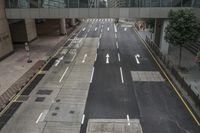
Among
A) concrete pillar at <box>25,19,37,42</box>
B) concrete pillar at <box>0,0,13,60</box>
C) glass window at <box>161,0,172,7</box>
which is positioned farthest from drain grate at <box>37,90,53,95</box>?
concrete pillar at <box>25,19,37,42</box>

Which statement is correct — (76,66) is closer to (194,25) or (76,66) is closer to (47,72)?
(47,72)

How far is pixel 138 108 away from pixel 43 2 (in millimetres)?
23894

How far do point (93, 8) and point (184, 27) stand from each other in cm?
1386

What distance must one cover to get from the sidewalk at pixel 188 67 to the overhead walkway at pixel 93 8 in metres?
7.17

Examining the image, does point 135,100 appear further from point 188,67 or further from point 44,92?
point 188,67

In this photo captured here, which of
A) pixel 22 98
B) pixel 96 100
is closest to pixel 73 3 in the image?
pixel 22 98

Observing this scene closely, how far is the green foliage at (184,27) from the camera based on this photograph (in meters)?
29.0

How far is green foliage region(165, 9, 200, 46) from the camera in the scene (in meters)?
Result: 29.0

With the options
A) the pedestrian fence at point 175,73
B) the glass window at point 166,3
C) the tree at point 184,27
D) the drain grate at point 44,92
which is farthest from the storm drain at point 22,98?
the glass window at point 166,3

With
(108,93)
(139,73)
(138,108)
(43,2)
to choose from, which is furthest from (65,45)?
(138,108)

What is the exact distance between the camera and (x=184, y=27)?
29109 mm

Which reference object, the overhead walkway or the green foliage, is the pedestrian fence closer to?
the green foliage

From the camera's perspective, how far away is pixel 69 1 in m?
35.8

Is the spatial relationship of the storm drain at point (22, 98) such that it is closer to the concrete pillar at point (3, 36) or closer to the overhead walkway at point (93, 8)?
the concrete pillar at point (3, 36)
